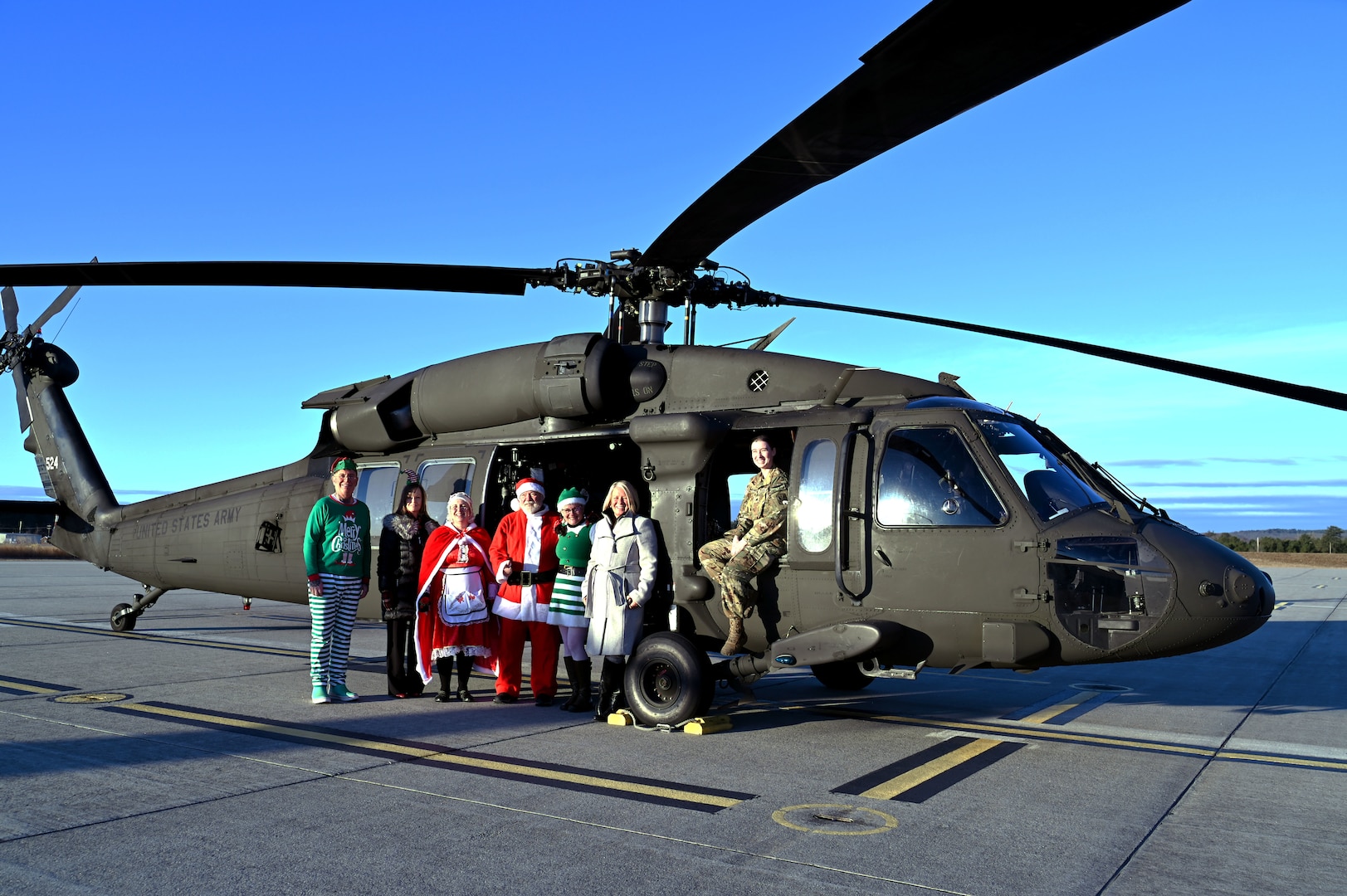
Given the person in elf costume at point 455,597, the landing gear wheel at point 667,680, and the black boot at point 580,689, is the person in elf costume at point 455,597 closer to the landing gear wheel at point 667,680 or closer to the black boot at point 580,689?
the black boot at point 580,689

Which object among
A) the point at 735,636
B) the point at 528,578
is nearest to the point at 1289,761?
the point at 735,636

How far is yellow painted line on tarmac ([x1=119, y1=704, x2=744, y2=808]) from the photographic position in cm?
562

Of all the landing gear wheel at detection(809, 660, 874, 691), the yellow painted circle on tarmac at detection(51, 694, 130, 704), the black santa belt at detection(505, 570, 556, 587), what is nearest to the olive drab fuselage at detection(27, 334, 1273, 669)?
the black santa belt at detection(505, 570, 556, 587)

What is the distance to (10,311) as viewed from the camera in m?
14.9

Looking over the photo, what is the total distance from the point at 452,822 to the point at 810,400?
15.4 ft

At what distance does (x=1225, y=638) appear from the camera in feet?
21.8

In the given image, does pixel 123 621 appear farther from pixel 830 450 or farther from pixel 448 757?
pixel 830 450

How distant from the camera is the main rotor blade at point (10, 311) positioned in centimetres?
1486

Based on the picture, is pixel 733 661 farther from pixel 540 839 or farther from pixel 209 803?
pixel 209 803

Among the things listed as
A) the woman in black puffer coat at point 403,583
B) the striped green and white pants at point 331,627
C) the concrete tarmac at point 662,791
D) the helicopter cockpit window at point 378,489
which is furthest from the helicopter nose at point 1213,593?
the helicopter cockpit window at point 378,489

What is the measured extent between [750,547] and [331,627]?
3.72 metres

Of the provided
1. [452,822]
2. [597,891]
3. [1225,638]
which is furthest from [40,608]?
[1225,638]

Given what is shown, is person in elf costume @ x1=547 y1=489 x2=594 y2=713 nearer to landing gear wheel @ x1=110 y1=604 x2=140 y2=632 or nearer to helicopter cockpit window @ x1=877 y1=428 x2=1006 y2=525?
helicopter cockpit window @ x1=877 y1=428 x2=1006 y2=525

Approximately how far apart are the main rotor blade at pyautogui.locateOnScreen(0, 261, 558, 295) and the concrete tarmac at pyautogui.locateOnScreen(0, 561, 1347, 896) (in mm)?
3359
